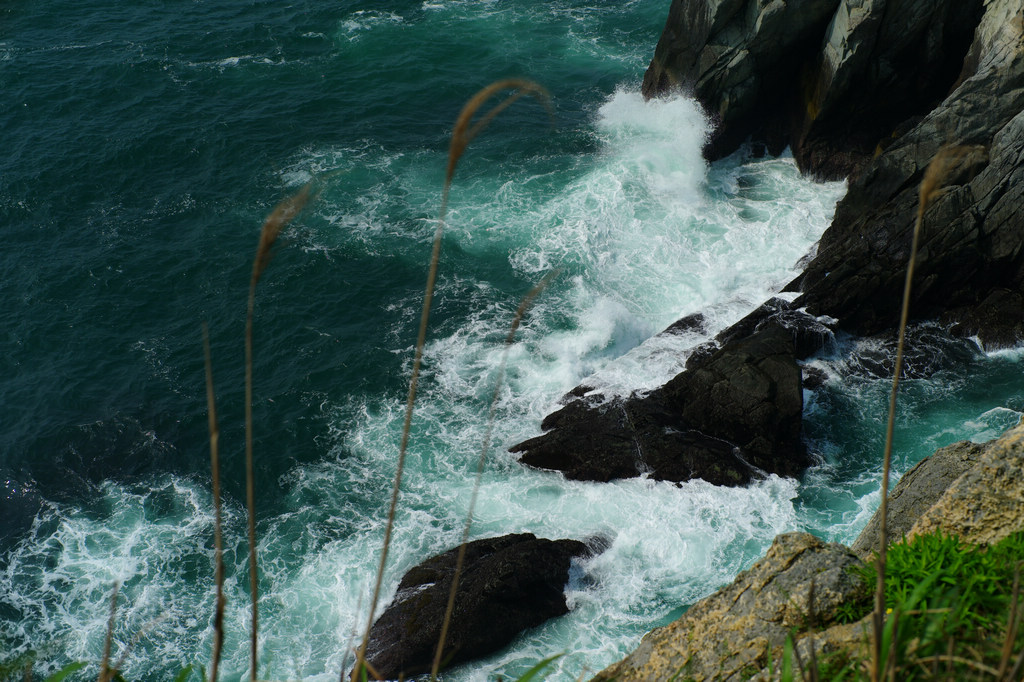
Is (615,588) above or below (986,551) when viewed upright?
below

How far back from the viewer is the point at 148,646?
17234 millimetres

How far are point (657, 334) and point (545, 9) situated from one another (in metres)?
26.1

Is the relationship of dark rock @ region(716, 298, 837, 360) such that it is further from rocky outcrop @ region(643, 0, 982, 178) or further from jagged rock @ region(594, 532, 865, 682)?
jagged rock @ region(594, 532, 865, 682)

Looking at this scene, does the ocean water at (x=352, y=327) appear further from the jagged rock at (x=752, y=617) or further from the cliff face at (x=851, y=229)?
the jagged rock at (x=752, y=617)

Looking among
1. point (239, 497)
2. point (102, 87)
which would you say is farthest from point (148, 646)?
point (102, 87)

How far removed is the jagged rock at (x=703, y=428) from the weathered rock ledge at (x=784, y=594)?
471 inches

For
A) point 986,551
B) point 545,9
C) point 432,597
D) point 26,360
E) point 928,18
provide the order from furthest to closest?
point 545,9
point 928,18
point 26,360
point 432,597
point 986,551

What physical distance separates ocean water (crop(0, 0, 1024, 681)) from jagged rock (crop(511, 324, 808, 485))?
1.57ft

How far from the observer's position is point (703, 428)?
2017cm

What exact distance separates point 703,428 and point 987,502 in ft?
43.1

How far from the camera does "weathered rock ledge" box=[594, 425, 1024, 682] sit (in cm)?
632

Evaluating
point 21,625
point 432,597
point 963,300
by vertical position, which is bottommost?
point 21,625

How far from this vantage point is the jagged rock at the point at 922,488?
30.7ft

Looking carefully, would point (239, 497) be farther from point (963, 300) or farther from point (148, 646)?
point (963, 300)
